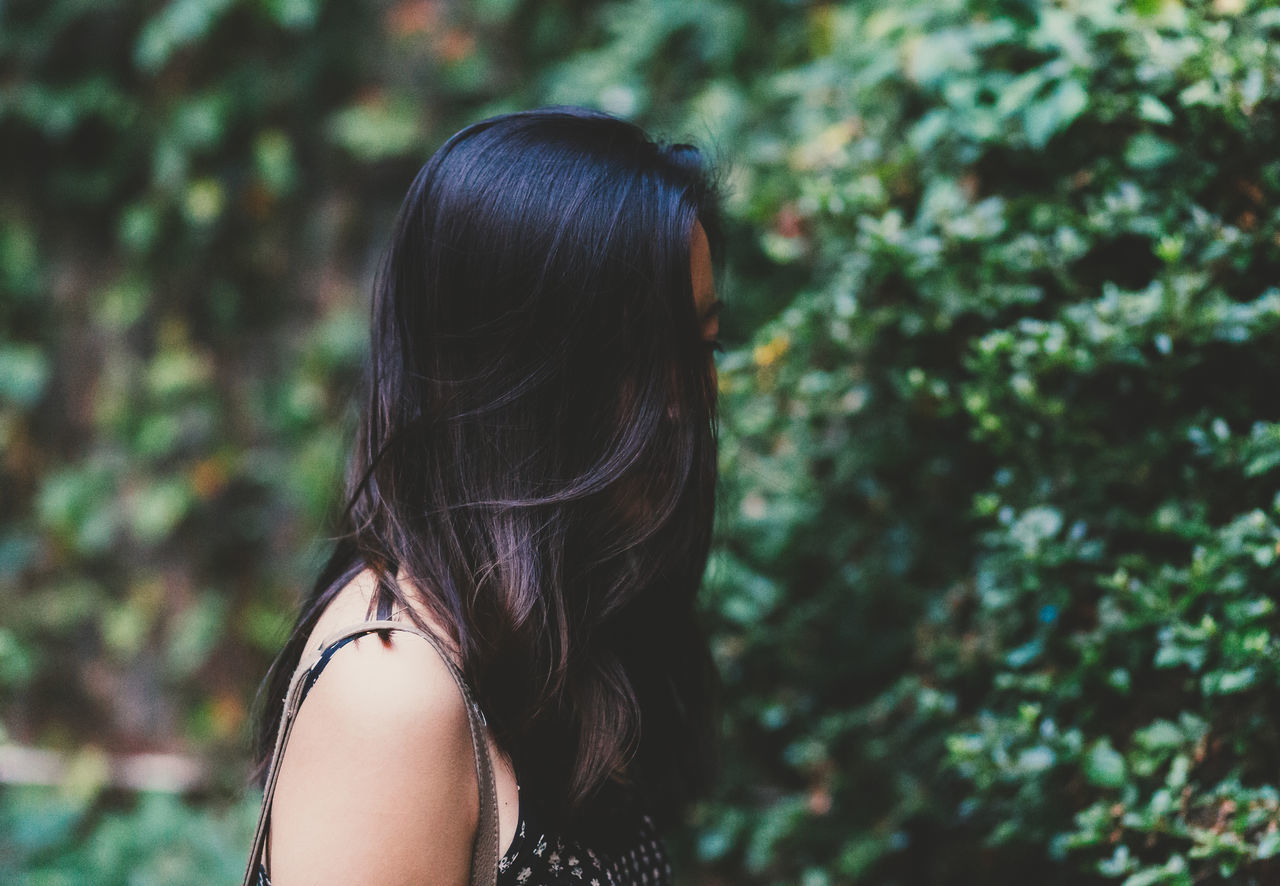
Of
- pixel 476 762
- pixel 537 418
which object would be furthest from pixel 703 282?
pixel 476 762

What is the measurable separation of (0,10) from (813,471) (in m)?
3.37

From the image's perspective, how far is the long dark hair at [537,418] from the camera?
4.09 feet

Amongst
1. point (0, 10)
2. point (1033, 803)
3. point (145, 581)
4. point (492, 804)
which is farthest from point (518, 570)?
point (0, 10)

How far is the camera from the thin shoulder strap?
114 cm

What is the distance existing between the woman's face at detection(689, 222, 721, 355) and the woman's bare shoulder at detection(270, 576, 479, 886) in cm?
60

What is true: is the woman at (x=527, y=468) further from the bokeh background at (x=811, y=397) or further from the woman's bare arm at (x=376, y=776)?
the bokeh background at (x=811, y=397)

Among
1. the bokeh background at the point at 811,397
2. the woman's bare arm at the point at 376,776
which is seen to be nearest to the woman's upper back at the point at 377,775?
the woman's bare arm at the point at 376,776

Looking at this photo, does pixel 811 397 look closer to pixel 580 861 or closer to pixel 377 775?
pixel 580 861

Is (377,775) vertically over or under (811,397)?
under

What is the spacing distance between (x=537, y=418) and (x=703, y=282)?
0.32 m

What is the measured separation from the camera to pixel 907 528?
6.93ft

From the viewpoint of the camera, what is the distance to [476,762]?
114cm

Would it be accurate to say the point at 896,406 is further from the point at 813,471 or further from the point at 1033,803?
the point at 1033,803

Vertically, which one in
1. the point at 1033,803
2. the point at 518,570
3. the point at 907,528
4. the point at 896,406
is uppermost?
the point at 896,406
